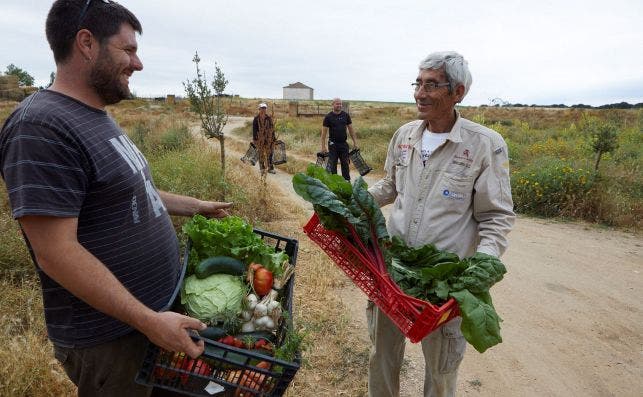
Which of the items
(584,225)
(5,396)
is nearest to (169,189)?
(5,396)

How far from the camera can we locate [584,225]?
348 inches

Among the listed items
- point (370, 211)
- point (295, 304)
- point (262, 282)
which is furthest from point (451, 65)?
point (295, 304)

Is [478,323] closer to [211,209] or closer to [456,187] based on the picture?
[456,187]

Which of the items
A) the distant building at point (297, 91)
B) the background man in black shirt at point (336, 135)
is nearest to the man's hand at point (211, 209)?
the background man in black shirt at point (336, 135)

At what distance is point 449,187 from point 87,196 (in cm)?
187

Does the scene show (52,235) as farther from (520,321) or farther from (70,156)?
(520,321)

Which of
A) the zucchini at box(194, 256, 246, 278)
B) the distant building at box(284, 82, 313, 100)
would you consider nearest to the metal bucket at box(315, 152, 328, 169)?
the zucchini at box(194, 256, 246, 278)

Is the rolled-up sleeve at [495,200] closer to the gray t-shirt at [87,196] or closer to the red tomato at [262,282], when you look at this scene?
the red tomato at [262,282]

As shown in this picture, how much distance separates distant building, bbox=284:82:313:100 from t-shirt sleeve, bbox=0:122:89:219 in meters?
105

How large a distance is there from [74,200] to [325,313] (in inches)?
140

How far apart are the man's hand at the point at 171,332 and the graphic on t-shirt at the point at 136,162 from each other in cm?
49

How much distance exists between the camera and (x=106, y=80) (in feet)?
5.95

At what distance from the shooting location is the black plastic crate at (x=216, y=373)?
71.1 inches

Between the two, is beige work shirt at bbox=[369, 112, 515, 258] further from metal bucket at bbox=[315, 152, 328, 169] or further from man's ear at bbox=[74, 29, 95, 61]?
metal bucket at bbox=[315, 152, 328, 169]
